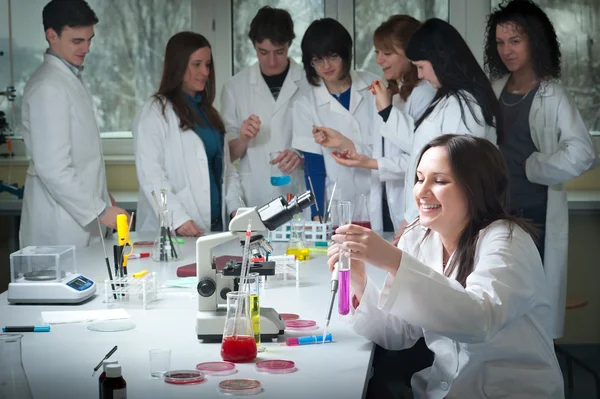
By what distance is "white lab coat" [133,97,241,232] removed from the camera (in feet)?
11.9

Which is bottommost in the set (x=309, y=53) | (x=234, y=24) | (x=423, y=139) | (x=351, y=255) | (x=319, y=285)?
(x=319, y=285)

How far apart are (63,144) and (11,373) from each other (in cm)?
206

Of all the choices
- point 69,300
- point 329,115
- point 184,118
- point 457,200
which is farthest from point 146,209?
point 457,200

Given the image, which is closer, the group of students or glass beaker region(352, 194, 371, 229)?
glass beaker region(352, 194, 371, 229)

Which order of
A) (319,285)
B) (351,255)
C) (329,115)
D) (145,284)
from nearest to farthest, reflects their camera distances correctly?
(351,255) < (145,284) < (319,285) < (329,115)

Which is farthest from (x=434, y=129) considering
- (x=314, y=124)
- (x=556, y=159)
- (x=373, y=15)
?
(x=373, y=15)

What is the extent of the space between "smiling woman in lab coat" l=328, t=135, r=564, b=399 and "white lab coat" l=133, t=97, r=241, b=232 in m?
1.74

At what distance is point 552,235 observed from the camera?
3.80 m

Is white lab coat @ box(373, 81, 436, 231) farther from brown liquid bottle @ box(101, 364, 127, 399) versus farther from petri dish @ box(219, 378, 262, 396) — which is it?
brown liquid bottle @ box(101, 364, 127, 399)

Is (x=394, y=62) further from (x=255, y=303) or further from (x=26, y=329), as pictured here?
(x=26, y=329)

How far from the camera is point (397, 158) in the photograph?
3.66 metres

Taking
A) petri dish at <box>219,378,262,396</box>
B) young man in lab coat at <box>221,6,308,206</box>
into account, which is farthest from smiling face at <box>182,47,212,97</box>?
petri dish at <box>219,378,262,396</box>

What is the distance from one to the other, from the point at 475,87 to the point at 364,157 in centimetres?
62

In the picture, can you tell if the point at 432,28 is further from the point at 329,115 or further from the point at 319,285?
the point at 319,285
